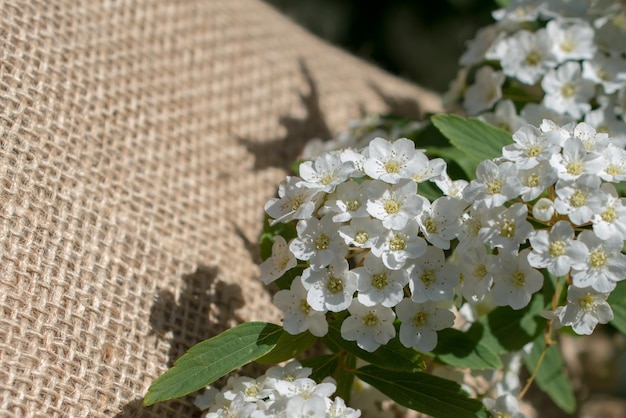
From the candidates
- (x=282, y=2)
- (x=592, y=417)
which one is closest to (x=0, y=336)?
(x=592, y=417)

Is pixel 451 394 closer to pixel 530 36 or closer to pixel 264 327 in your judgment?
pixel 264 327

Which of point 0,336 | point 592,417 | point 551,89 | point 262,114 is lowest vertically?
point 592,417

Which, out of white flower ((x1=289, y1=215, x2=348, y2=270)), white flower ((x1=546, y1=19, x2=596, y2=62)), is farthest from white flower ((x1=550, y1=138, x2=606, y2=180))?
white flower ((x1=546, y1=19, x2=596, y2=62))

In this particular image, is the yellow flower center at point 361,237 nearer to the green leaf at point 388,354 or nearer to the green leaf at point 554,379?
the green leaf at point 388,354

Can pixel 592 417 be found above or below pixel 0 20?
below

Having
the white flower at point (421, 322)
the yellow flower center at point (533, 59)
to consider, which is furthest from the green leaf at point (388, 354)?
the yellow flower center at point (533, 59)

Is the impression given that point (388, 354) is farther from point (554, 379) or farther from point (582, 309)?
point (554, 379)
